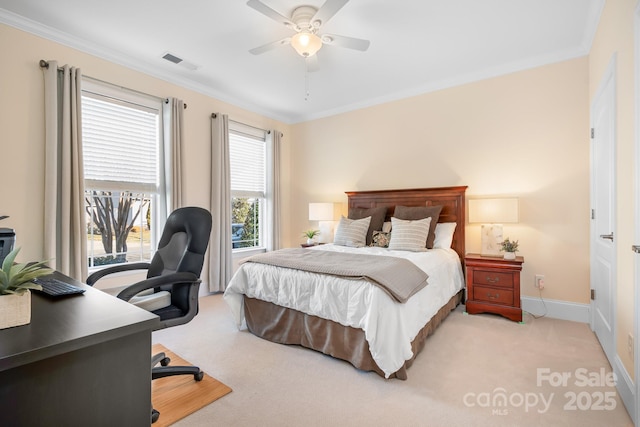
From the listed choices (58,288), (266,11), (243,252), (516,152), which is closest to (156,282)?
(58,288)

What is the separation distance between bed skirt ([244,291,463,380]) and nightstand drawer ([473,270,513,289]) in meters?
0.59

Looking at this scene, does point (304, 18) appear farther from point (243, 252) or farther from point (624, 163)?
point (243, 252)

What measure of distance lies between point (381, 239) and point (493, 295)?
1.37 m

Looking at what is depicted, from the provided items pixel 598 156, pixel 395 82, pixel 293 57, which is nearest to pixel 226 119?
pixel 293 57

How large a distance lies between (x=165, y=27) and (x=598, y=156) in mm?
4234

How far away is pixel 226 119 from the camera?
4402mm

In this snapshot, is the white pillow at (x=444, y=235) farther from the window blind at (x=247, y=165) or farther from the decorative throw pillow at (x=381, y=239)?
the window blind at (x=247, y=165)

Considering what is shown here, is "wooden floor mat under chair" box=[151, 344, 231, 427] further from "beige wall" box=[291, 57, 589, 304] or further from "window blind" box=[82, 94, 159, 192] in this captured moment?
"beige wall" box=[291, 57, 589, 304]

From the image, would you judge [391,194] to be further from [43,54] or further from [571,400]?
[43,54]

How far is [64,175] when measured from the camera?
2.87 meters

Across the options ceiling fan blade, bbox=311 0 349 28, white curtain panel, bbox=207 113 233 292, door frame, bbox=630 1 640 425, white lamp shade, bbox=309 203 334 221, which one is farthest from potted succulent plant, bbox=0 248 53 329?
white lamp shade, bbox=309 203 334 221

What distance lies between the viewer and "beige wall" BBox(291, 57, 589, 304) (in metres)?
3.24

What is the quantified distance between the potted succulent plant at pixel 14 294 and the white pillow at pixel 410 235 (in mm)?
3167

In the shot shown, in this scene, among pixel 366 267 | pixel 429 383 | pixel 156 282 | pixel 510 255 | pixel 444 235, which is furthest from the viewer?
pixel 444 235
